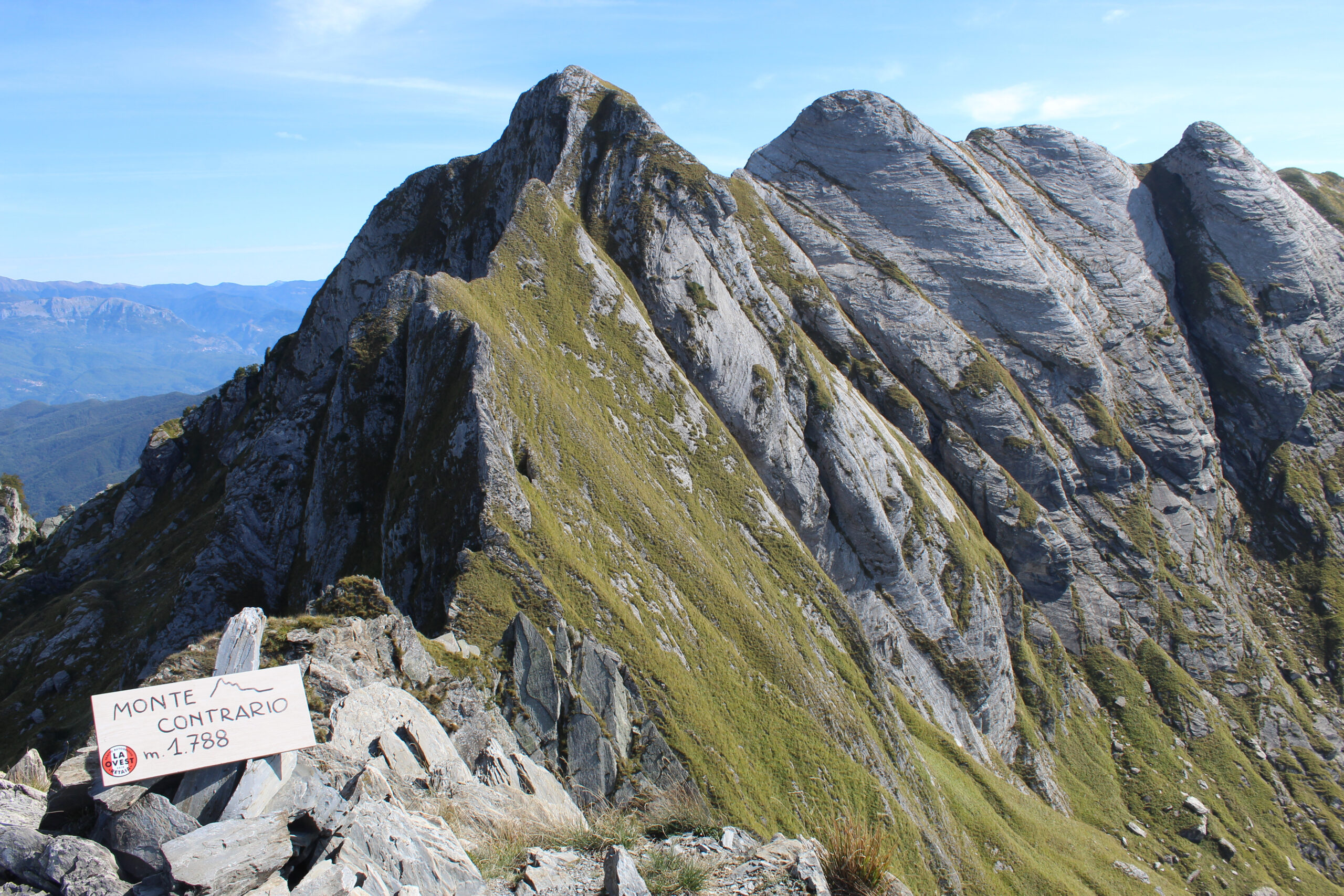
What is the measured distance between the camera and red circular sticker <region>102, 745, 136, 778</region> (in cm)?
919

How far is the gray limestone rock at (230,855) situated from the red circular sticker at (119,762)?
4.37ft

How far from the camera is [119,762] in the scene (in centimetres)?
930

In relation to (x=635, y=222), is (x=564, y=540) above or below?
below

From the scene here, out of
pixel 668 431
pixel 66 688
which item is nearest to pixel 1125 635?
pixel 668 431

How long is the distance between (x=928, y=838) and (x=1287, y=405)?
4382 inches

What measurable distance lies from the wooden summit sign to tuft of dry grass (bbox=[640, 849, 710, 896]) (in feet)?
19.3

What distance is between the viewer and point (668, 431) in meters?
52.4

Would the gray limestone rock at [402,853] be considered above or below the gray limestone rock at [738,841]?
above

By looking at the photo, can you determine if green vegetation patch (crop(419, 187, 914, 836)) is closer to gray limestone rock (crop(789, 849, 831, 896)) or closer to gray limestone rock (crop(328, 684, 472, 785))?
gray limestone rock (crop(328, 684, 472, 785))

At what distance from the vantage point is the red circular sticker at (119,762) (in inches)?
362

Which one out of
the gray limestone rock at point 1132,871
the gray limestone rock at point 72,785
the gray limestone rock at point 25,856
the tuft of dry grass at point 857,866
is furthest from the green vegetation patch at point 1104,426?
the gray limestone rock at point 25,856

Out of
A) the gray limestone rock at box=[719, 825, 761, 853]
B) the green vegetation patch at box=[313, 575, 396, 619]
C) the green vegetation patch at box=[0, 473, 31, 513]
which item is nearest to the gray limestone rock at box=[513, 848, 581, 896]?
the gray limestone rock at box=[719, 825, 761, 853]

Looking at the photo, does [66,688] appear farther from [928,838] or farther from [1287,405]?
[1287,405]

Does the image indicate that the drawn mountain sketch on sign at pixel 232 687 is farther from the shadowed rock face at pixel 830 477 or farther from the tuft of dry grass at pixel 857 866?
the tuft of dry grass at pixel 857 866
